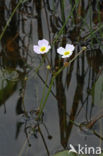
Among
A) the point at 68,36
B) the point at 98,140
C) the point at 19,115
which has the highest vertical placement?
the point at 68,36

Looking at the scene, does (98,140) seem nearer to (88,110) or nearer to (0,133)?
(88,110)

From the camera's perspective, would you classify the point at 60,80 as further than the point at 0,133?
Yes

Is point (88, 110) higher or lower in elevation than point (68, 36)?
lower

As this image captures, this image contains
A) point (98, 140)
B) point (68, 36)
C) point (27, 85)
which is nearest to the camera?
point (98, 140)

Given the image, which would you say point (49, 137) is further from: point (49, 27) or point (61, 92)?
point (49, 27)

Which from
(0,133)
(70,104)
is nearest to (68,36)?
(70,104)

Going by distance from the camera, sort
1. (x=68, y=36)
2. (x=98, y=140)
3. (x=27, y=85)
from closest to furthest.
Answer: (x=98, y=140), (x=27, y=85), (x=68, y=36)
